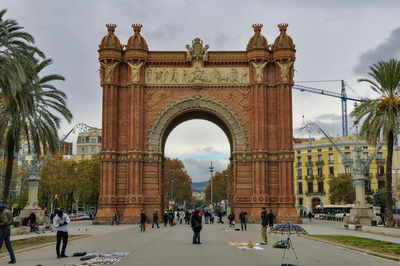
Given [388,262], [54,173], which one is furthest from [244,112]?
[54,173]

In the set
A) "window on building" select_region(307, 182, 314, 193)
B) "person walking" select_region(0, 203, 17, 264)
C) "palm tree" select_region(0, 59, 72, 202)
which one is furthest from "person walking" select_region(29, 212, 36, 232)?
"window on building" select_region(307, 182, 314, 193)

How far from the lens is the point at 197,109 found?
43.7 metres

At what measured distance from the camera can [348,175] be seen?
3029 inches

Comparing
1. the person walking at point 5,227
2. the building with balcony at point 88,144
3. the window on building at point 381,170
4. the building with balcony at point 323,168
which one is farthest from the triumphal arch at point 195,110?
the building with balcony at point 88,144

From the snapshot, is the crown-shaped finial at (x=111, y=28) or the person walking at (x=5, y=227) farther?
the crown-shaped finial at (x=111, y=28)

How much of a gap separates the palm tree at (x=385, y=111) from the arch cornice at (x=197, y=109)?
12898 millimetres

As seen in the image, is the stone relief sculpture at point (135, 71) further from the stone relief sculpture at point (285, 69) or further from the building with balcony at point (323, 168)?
the building with balcony at point (323, 168)

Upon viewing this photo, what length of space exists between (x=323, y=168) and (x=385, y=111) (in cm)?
5425

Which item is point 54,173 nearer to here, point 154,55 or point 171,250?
point 154,55

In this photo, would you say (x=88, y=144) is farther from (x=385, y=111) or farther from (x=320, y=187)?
(x=385, y=111)

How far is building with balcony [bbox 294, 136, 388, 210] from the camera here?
262 feet

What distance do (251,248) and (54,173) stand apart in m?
54.3

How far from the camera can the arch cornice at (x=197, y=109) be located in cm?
4306

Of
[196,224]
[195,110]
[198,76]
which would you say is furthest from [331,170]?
[196,224]
